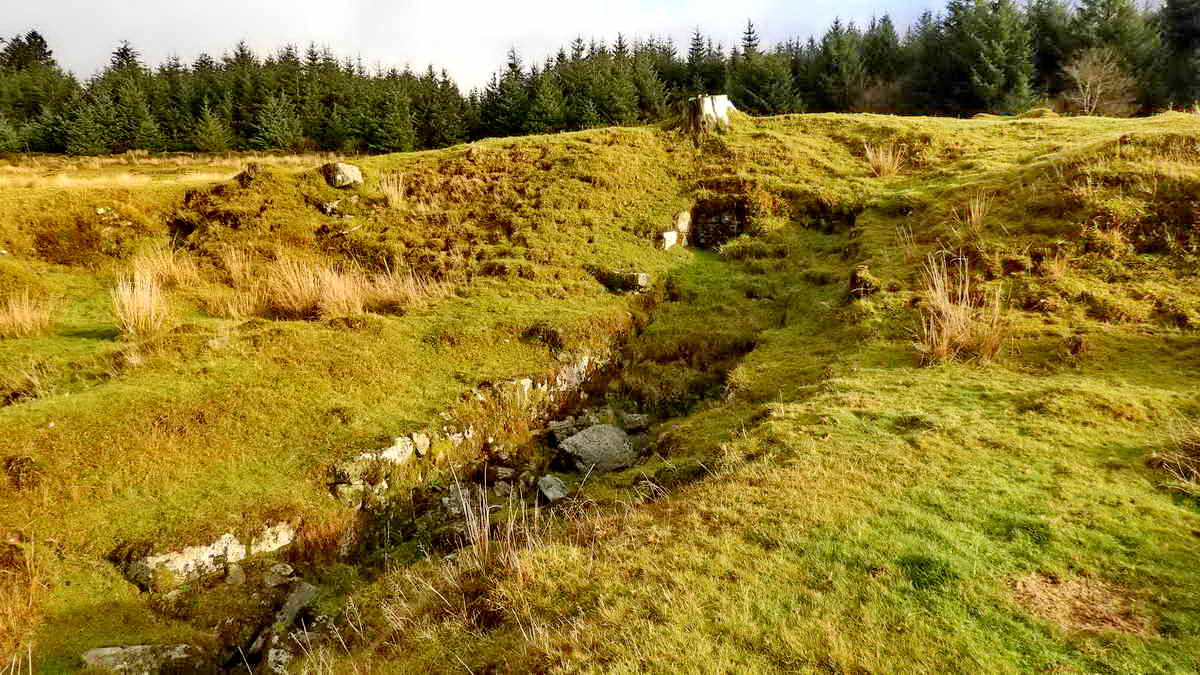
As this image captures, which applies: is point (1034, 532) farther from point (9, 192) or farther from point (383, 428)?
point (9, 192)

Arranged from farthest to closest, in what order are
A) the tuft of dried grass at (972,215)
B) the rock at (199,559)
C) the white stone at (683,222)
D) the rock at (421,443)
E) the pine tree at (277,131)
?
the pine tree at (277,131), the white stone at (683,222), the tuft of dried grass at (972,215), the rock at (421,443), the rock at (199,559)

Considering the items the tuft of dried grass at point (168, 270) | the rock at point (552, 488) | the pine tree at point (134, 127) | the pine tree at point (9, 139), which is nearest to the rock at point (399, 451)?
the rock at point (552, 488)

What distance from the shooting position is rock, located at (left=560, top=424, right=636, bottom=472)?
684cm

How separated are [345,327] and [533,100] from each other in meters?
42.0

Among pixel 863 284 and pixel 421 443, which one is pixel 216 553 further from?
pixel 863 284

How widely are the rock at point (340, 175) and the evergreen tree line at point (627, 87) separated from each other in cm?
3020

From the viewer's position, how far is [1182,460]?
14.0 ft

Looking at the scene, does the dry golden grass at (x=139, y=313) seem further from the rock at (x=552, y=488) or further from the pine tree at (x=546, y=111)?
the pine tree at (x=546, y=111)

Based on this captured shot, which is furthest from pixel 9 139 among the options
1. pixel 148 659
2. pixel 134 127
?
pixel 148 659

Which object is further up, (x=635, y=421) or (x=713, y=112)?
(x=713, y=112)

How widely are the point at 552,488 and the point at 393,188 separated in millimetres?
10109

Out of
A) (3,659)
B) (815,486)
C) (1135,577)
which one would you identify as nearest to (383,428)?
(3,659)

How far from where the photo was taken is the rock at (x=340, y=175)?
541 inches

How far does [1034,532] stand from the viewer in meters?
3.67
